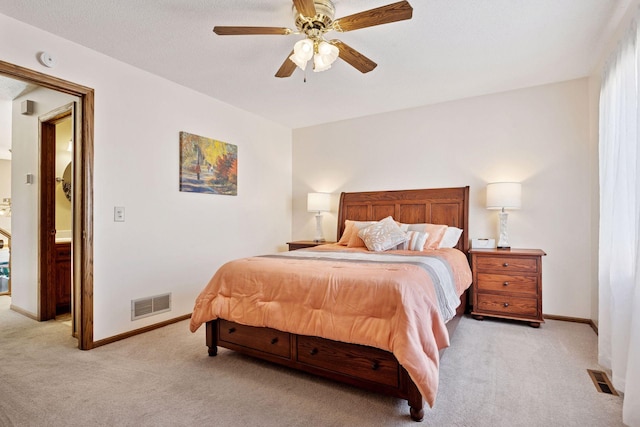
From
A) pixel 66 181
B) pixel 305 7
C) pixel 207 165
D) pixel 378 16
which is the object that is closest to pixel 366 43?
pixel 378 16

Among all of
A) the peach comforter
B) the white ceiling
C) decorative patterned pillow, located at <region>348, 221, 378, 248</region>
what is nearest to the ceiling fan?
the white ceiling

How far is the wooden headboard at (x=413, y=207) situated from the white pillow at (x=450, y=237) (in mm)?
104

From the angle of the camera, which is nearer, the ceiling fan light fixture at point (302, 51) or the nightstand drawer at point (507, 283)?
the ceiling fan light fixture at point (302, 51)

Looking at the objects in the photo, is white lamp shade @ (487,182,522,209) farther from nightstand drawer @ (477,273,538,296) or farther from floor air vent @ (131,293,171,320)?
floor air vent @ (131,293,171,320)

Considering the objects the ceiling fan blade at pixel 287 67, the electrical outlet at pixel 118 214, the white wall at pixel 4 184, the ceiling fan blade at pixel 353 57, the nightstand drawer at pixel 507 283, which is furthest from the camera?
A: the white wall at pixel 4 184

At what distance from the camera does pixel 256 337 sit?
235 centimetres

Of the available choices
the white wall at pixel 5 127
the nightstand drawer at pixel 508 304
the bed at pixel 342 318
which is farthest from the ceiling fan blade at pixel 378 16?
the white wall at pixel 5 127

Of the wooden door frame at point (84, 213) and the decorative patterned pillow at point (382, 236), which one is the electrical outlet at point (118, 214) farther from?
the decorative patterned pillow at point (382, 236)

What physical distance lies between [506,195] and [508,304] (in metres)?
1.13

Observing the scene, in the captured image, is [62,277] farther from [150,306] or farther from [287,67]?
[287,67]

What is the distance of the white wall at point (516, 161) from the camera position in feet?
11.2

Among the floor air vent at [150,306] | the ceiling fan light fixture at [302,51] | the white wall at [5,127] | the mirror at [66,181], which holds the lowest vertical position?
the floor air vent at [150,306]

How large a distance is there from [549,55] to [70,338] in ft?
16.7

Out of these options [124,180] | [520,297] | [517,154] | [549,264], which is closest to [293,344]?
[124,180]
